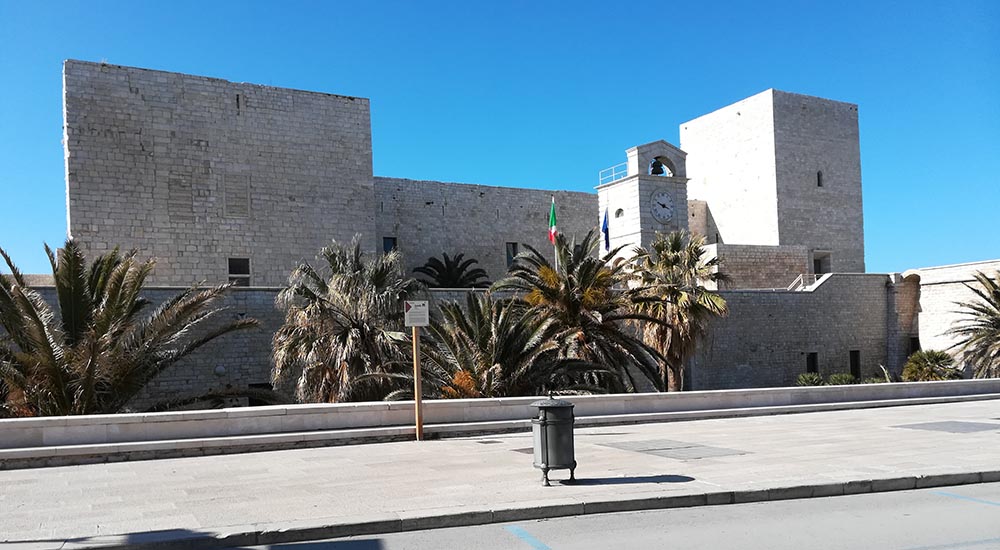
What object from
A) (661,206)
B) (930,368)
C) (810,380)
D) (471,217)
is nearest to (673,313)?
(810,380)

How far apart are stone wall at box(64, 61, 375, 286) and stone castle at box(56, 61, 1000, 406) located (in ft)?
0.15

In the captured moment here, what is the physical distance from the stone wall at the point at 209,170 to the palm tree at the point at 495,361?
13.3 metres

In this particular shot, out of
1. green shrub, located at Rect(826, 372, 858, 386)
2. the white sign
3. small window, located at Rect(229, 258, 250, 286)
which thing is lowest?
green shrub, located at Rect(826, 372, 858, 386)

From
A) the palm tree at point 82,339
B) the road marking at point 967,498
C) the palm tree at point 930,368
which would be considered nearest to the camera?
the road marking at point 967,498

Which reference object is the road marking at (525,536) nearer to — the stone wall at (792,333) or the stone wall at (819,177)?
the stone wall at (792,333)

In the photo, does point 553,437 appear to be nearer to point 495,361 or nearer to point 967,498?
point 967,498

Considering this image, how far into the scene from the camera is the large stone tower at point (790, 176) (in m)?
43.0

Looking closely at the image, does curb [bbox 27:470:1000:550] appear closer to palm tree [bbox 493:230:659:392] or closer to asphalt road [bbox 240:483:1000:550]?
asphalt road [bbox 240:483:1000:550]

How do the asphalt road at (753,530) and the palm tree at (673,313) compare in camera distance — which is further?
the palm tree at (673,313)

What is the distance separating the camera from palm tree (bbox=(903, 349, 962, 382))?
91.4 ft

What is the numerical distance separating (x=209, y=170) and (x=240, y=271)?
3572 millimetres

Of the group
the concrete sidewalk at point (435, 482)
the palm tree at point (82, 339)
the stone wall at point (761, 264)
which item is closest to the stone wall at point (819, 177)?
the stone wall at point (761, 264)

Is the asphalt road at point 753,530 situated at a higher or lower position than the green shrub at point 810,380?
higher

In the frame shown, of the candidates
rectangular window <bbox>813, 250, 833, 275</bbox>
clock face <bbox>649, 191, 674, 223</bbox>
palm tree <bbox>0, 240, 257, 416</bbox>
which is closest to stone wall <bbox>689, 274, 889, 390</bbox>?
clock face <bbox>649, 191, 674, 223</bbox>
